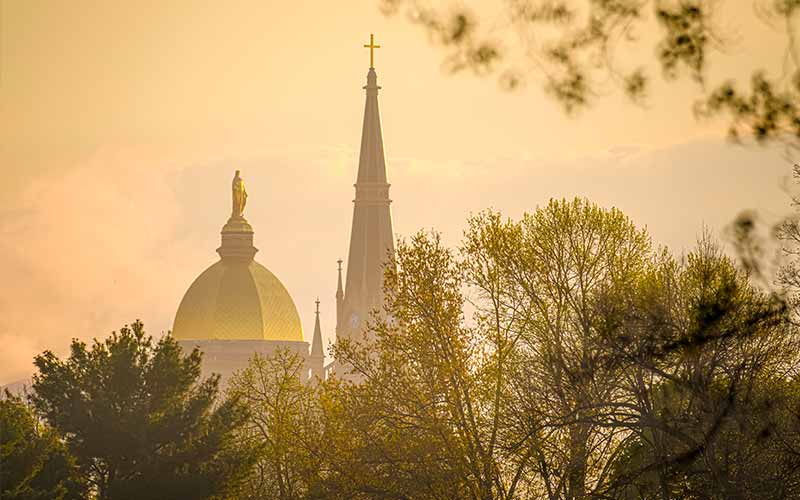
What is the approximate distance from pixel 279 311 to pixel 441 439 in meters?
119

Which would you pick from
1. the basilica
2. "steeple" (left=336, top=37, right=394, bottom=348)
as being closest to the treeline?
the basilica

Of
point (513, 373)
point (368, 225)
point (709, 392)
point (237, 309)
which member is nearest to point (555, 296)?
point (513, 373)

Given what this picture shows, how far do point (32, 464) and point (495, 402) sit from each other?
36.7ft

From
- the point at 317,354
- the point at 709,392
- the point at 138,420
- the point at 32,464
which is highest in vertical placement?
the point at 317,354

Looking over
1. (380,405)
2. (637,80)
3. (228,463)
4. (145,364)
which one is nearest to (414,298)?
(380,405)

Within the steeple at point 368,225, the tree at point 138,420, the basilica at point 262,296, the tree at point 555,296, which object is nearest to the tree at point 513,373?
the tree at point 555,296

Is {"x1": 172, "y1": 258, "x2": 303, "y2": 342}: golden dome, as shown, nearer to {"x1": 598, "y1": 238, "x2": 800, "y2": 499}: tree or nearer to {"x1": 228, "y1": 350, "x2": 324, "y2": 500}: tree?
{"x1": 228, "y1": 350, "x2": 324, "y2": 500}: tree

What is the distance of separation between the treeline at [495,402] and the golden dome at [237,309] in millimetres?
105784

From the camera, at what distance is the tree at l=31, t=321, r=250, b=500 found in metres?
38.2

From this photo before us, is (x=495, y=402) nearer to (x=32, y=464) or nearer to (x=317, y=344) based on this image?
(x=32, y=464)

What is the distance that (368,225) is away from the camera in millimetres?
158250

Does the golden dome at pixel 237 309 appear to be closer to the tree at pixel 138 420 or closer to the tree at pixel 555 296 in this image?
the tree at pixel 138 420

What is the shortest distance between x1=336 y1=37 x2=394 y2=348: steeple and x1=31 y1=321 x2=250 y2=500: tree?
106m

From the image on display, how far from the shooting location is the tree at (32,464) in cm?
3481
